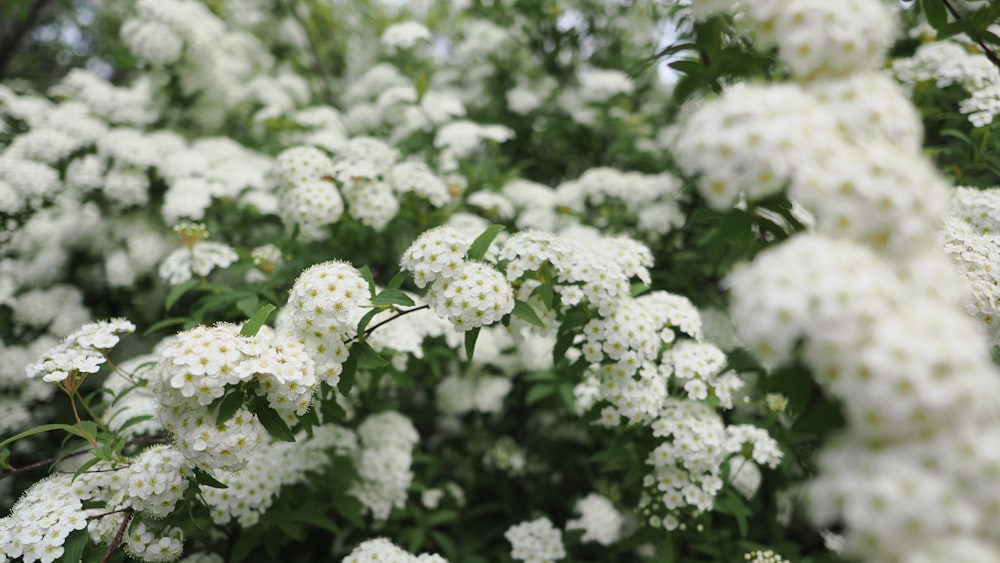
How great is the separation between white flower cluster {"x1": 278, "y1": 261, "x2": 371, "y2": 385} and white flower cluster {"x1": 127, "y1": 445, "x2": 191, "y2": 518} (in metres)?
0.73

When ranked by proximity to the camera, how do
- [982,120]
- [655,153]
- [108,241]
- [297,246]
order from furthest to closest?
1. [655,153]
2. [108,241]
3. [297,246]
4. [982,120]

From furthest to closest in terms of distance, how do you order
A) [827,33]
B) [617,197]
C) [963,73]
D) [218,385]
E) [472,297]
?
[617,197] < [963,73] < [472,297] < [218,385] < [827,33]

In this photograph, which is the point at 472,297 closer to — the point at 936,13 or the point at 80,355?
the point at 80,355

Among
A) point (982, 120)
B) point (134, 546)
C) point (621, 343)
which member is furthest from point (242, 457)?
point (982, 120)

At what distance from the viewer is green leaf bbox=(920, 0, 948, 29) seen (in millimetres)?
2660

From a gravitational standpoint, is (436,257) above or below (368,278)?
above

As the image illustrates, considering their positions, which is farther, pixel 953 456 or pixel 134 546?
pixel 134 546

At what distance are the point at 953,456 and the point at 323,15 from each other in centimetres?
747

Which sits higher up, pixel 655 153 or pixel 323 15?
pixel 323 15

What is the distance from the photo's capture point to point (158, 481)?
2488mm

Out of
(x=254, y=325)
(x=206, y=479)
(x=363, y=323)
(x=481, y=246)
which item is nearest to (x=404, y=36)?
(x=481, y=246)

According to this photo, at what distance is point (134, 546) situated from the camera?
260 centimetres

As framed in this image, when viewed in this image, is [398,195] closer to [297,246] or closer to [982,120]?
[297,246]

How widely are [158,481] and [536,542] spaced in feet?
7.28
